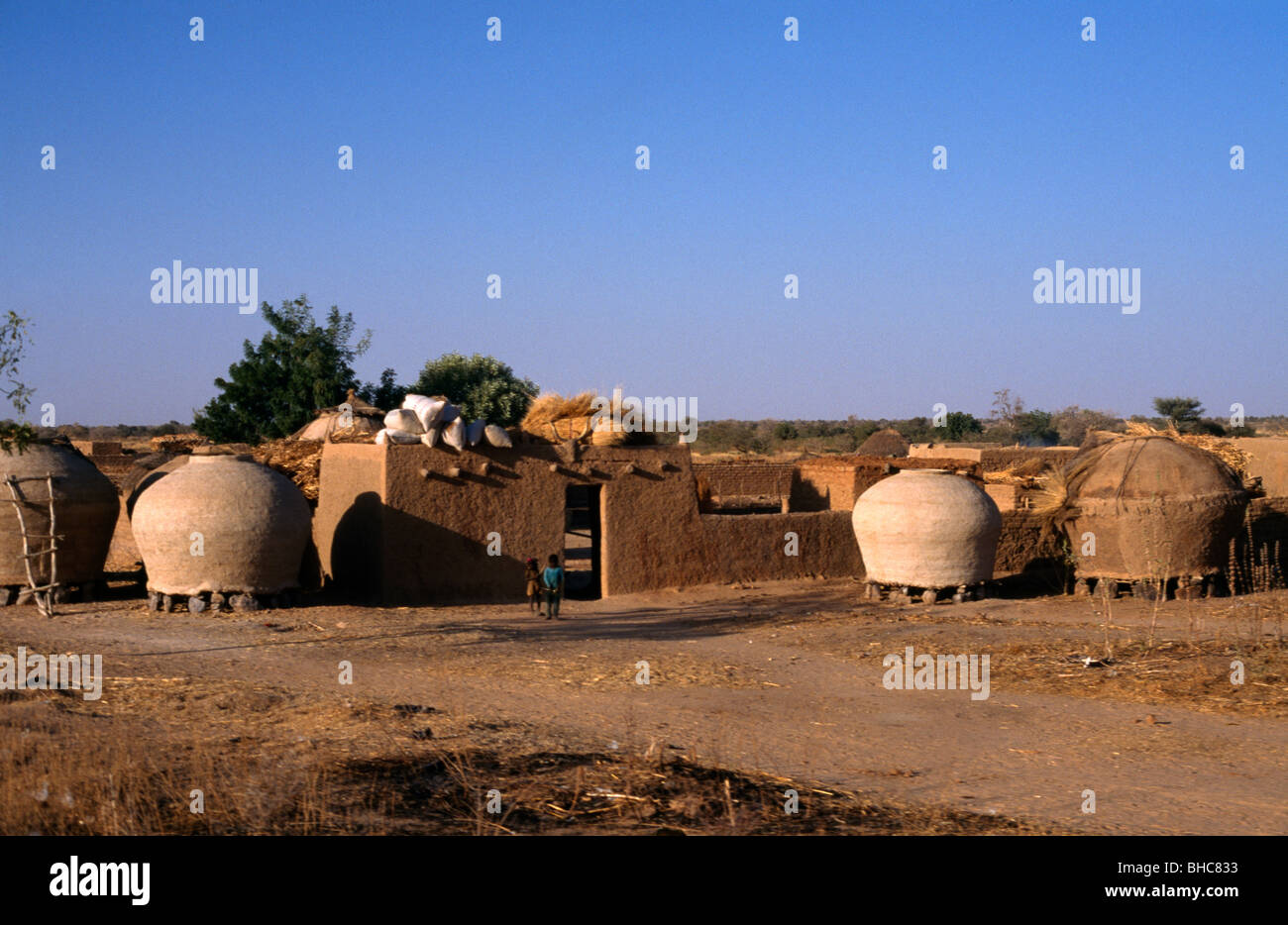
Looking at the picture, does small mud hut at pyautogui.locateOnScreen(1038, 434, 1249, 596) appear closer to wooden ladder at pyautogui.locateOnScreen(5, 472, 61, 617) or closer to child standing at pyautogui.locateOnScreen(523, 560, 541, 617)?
child standing at pyautogui.locateOnScreen(523, 560, 541, 617)

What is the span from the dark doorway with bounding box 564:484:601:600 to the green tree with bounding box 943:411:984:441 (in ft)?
109

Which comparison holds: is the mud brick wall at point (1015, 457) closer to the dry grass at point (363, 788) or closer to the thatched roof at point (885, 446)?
the thatched roof at point (885, 446)

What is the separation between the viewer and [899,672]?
1098cm

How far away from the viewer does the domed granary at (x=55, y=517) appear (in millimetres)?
14859

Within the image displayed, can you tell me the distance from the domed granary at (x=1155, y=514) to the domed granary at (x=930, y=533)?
1402 millimetres

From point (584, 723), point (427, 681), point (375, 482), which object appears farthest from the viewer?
point (375, 482)

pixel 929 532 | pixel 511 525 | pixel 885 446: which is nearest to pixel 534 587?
pixel 511 525

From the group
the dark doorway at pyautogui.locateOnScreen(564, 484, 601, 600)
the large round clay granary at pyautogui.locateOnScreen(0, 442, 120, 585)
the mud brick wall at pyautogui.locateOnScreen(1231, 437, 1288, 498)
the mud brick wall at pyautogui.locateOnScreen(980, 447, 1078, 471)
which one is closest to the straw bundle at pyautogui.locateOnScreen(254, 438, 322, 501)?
the large round clay granary at pyautogui.locateOnScreen(0, 442, 120, 585)

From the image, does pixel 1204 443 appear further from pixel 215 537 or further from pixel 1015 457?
pixel 215 537

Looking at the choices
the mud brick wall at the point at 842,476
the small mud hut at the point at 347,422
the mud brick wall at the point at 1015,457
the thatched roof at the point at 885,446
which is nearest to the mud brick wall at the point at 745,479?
the mud brick wall at the point at 842,476
